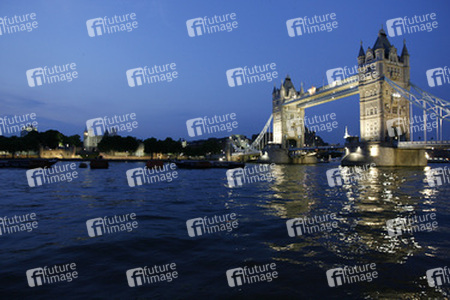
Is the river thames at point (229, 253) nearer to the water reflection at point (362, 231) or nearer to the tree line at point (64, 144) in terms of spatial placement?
the water reflection at point (362, 231)

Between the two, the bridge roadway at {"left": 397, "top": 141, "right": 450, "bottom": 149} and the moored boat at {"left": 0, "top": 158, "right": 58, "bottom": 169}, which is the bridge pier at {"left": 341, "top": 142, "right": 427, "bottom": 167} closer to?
the bridge roadway at {"left": 397, "top": 141, "right": 450, "bottom": 149}

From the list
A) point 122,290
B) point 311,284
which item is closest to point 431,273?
point 311,284

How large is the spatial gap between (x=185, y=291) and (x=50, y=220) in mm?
6752

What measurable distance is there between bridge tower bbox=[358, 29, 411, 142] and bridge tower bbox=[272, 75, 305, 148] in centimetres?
2662

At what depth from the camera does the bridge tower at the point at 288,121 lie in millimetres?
82000

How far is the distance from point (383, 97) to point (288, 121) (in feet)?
111

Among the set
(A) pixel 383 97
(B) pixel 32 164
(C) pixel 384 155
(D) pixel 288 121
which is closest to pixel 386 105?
(A) pixel 383 97

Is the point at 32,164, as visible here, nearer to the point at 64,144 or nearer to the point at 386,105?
the point at 386,105

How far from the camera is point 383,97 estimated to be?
51.7 m

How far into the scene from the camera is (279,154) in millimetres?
78062

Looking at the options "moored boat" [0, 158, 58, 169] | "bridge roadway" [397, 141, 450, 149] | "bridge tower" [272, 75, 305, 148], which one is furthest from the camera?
"bridge tower" [272, 75, 305, 148]

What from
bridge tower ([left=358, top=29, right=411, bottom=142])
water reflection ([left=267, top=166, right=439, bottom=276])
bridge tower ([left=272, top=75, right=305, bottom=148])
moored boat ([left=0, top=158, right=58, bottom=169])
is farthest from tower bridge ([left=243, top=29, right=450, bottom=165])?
moored boat ([left=0, top=158, right=58, bottom=169])

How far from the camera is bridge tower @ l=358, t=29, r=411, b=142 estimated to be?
51219mm

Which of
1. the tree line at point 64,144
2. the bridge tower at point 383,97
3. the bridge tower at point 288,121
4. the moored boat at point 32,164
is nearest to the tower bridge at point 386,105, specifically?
the bridge tower at point 383,97
